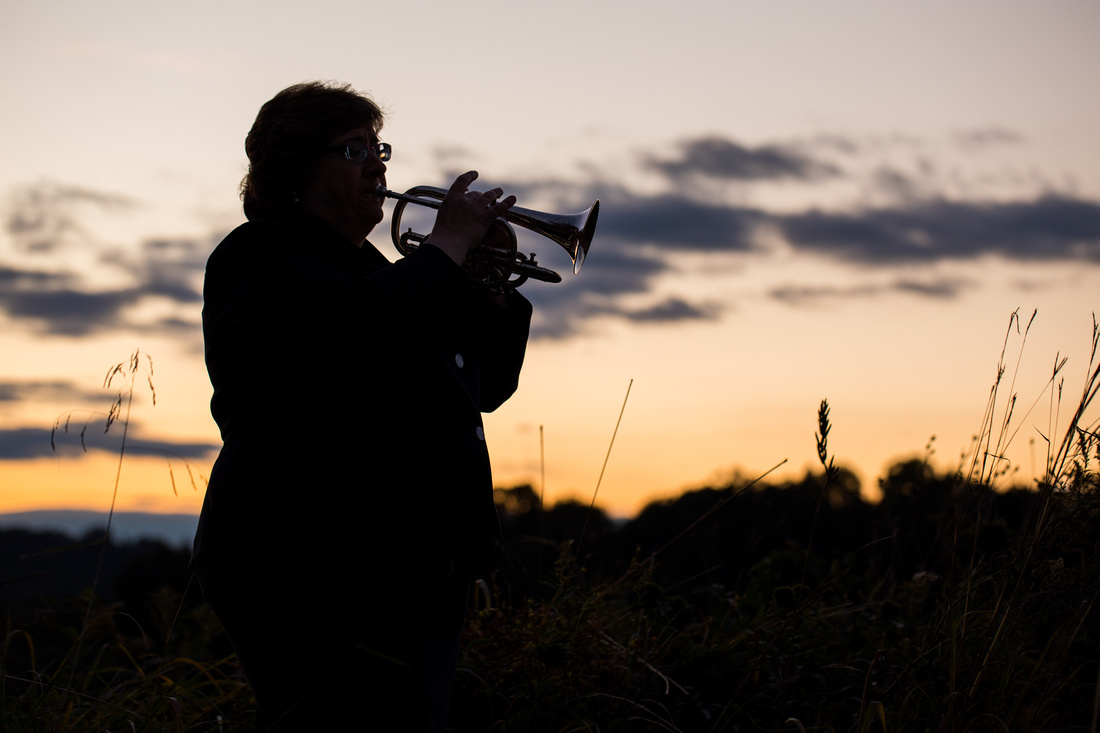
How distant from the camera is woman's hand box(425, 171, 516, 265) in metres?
2.14

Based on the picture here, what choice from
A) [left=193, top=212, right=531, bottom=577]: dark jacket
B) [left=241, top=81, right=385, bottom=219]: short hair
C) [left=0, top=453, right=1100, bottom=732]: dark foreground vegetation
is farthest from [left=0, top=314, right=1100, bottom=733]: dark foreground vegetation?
[left=241, top=81, right=385, bottom=219]: short hair

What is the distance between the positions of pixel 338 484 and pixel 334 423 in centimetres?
14

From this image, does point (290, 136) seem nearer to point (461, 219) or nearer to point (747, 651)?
point (461, 219)

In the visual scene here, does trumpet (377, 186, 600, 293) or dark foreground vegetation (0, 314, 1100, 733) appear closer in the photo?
dark foreground vegetation (0, 314, 1100, 733)

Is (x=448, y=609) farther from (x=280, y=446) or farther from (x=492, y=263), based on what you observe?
(x=492, y=263)

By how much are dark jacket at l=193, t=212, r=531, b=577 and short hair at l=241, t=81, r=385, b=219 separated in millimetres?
351

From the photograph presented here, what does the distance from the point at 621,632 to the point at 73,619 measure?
8.35 ft

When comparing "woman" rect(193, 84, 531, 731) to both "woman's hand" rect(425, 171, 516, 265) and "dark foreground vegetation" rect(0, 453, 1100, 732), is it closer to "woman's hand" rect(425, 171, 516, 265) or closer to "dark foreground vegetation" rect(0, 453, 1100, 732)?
"woman's hand" rect(425, 171, 516, 265)

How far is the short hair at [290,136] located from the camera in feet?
7.72

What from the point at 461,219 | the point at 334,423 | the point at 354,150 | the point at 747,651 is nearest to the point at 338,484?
the point at 334,423

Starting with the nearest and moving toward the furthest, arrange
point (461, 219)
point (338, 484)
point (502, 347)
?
point (338, 484) < point (461, 219) < point (502, 347)

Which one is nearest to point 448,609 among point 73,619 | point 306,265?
point 306,265

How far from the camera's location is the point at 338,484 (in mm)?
1845

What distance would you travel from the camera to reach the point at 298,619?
180 cm
